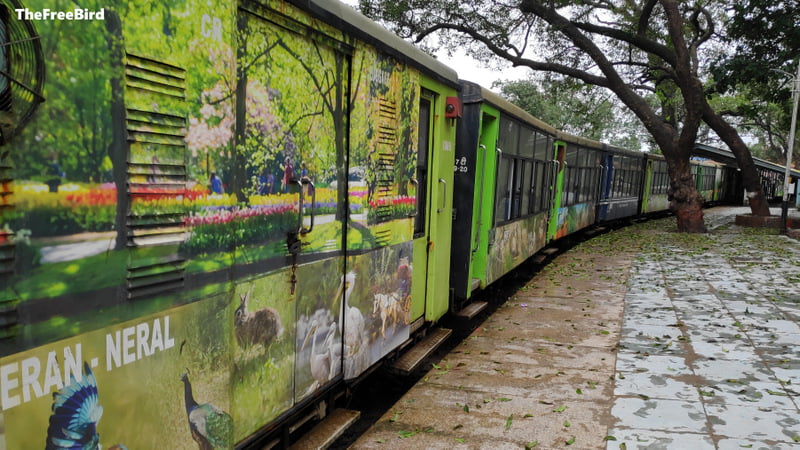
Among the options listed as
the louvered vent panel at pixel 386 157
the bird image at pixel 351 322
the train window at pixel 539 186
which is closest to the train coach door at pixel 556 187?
the train window at pixel 539 186

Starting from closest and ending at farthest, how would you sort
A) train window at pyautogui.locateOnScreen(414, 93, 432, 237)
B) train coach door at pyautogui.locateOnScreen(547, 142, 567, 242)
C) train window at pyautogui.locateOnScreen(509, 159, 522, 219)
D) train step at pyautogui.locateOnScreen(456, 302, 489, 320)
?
train window at pyautogui.locateOnScreen(414, 93, 432, 237)
train step at pyautogui.locateOnScreen(456, 302, 489, 320)
train window at pyautogui.locateOnScreen(509, 159, 522, 219)
train coach door at pyautogui.locateOnScreen(547, 142, 567, 242)

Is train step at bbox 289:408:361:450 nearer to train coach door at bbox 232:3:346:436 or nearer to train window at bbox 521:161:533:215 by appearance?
train coach door at bbox 232:3:346:436

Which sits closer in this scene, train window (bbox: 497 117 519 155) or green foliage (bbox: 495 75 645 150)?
train window (bbox: 497 117 519 155)

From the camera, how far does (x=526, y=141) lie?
927 cm

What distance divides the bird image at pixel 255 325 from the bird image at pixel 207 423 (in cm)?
33

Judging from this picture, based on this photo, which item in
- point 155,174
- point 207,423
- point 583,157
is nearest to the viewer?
point 155,174

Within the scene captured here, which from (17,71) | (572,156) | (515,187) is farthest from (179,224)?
(572,156)

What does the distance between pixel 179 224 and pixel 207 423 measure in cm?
91

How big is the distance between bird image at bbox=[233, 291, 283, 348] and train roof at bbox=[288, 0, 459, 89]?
1577 mm

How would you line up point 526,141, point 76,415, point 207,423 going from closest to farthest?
point 76,415 < point 207,423 < point 526,141

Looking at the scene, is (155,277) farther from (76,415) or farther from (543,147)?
(543,147)

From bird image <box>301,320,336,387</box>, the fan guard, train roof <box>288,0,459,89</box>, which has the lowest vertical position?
bird image <box>301,320,336,387</box>

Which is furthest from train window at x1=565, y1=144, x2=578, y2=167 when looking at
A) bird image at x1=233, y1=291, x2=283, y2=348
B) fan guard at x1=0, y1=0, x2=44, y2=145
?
fan guard at x1=0, y1=0, x2=44, y2=145

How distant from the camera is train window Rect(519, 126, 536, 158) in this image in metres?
8.92
